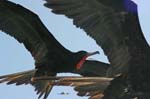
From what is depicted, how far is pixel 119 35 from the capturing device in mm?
7852

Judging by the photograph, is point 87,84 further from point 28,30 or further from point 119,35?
point 28,30

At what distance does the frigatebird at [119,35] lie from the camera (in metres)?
7.57

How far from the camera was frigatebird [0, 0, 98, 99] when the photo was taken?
1058 cm

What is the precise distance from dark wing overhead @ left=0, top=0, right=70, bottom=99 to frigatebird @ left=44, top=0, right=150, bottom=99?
3255 mm

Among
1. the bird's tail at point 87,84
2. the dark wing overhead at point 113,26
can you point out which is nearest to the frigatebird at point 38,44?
the dark wing overhead at point 113,26

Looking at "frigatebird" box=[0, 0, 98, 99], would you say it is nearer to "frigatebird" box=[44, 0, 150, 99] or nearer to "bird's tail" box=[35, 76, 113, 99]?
"frigatebird" box=[44, 0, 150, 99]

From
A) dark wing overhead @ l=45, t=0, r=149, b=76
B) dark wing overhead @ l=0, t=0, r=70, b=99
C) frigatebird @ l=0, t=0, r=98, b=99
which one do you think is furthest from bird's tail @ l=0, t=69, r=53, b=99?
dark wing overhead @ l=45, t=0, r=149, b=76

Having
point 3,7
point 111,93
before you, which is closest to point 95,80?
point 111,93

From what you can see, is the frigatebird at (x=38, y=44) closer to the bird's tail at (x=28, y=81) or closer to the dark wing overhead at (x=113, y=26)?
the bird's tail at (x=28, y=81)

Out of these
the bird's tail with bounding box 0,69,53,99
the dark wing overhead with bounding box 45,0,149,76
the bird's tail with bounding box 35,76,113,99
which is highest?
the dark wing overhead with bounding box 45,0,149,76

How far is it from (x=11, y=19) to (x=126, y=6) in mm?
3903

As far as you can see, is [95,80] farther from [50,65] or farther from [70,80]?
[50,65]

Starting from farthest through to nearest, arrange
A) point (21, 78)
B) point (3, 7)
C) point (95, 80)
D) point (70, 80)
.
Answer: point (3, 7)
point (21, 78)
point (95, 80)
point (70, 80)

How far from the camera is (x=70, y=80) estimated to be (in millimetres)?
6941
